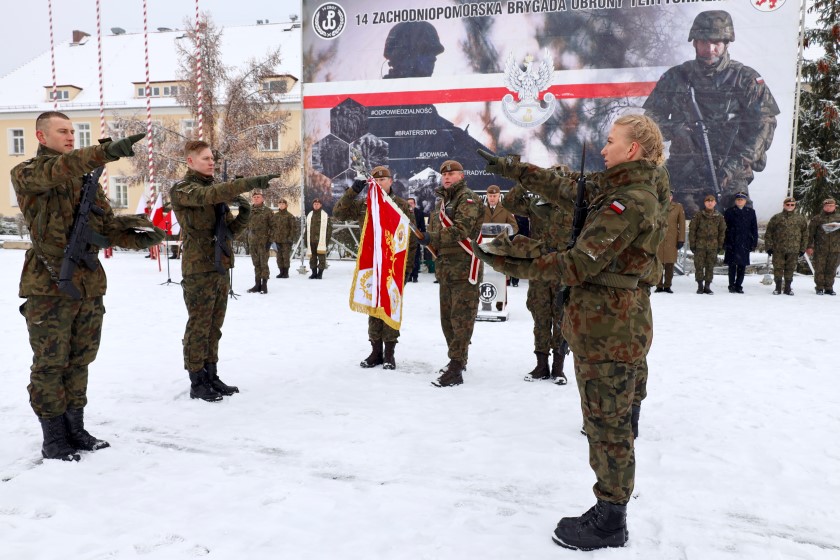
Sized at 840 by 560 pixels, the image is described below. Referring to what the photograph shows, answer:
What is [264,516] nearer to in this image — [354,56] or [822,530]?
[822,530]

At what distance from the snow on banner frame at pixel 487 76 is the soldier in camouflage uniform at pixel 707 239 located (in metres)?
1.27

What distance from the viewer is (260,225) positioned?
12.4 m

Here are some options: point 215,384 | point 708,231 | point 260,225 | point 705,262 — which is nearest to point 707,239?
point 708,231

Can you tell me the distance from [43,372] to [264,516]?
1736 millimetres

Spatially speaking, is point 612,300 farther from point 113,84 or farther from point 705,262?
point 113,84

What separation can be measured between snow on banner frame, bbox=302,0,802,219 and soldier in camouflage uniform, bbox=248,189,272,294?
2.66 m

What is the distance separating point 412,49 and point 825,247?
9963 millimetres

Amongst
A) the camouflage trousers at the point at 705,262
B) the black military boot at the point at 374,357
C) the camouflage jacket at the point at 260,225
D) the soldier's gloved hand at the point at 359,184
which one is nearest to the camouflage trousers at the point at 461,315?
the black military boot at the point at 374,357

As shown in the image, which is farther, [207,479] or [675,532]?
[207,479]

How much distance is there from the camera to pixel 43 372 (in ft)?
Answer: 11.8

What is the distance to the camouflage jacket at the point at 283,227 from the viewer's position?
12766mm

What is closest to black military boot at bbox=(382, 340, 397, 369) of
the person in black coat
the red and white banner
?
the red and white banner

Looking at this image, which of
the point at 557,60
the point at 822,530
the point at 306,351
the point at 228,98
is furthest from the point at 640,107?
the point at 228,98

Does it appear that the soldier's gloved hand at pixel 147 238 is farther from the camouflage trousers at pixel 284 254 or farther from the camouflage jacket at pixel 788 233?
the camouflage jacket at pixel 788 233
